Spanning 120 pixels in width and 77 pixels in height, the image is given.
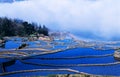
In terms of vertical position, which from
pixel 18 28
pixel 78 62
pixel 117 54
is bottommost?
pixel 78 62

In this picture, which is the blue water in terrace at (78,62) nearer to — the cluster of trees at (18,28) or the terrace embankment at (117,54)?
the terrace embankment at (117,54)

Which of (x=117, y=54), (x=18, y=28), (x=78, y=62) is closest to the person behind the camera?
(x=78, y=62)

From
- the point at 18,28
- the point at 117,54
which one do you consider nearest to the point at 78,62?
the point at 117,54

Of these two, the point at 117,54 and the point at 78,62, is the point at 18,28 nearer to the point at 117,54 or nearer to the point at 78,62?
the point at 78,62

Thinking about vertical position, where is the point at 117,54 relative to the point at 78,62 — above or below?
above

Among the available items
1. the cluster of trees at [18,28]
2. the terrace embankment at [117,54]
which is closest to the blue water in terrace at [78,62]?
the terrace embankment at [117,54]

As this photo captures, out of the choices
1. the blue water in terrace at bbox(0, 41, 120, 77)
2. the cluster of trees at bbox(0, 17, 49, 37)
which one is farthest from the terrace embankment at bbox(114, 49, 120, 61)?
the cluster of trees at bbox(0, 17, 49, 37)

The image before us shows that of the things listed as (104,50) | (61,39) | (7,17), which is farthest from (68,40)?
(7,17)

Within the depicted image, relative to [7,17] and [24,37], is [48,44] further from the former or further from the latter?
[7,17]

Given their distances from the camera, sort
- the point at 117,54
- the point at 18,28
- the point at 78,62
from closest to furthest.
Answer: the point at 78,62 < the point at 117,54 < the point at 18,28
